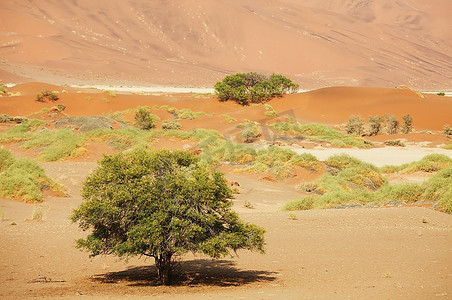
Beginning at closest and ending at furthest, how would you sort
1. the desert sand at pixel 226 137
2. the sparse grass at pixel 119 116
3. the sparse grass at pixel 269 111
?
the desert sand at pixel 226 137 < the sparse grass at pixel 119 116 < the sparse grass at pixel 269 111

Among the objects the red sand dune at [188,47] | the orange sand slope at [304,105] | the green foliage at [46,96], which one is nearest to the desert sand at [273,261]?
the orange sand slope at [304,105]

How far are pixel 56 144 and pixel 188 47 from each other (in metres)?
120

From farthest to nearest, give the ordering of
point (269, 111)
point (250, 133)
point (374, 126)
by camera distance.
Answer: point (269, 111) < point (374, 126) < point (250, 133)

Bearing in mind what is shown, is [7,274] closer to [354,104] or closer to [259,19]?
[354,104]

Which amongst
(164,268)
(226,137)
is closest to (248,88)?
(226,137)

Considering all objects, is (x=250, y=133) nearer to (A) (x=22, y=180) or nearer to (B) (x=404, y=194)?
(B) (x=404, y=194)

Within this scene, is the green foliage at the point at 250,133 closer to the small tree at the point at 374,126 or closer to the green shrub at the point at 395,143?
the green shrub at the point at 395,143

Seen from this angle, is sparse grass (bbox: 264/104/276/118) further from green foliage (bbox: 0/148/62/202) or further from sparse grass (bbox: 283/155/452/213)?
green foliage (bbox: 0/148/62/202)

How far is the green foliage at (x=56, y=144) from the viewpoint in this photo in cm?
2575

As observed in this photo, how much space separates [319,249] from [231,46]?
462 ft

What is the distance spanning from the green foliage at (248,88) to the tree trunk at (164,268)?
4263 cm

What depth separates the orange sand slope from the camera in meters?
45.7

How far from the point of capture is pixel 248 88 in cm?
5812

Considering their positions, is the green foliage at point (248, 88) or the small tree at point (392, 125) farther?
the green foliage at point (248, 88)
